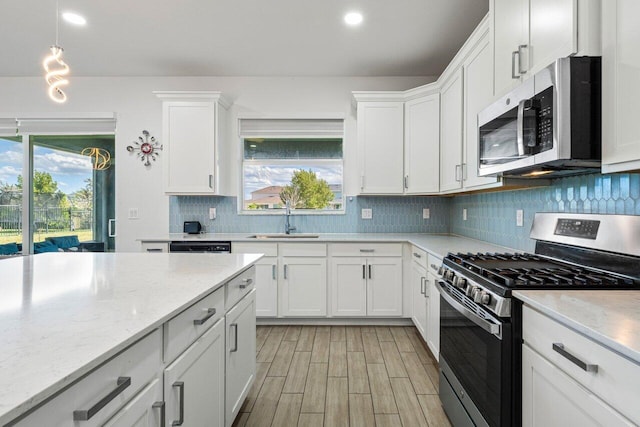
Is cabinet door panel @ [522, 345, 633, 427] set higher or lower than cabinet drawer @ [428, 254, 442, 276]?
lower

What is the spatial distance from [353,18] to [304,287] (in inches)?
94.9

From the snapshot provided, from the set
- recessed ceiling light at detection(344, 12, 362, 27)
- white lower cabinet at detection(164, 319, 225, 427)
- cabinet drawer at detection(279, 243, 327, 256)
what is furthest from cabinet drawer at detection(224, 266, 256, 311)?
recessed ceiling light at detection(344, 12, 362, 27)

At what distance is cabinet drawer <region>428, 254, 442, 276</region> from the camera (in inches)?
97.0

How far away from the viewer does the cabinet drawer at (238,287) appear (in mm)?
1668

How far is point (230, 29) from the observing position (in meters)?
3.06

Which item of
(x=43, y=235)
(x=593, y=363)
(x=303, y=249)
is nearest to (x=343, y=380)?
(x=303, y=249)

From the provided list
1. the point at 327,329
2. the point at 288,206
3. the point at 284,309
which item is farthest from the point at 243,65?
the point at 327,329

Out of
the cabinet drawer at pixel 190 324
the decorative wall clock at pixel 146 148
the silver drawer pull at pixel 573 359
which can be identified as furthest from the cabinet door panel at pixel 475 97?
the decorative wall clock at pixel 146 148

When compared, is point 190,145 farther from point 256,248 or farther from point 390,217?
point 390,217

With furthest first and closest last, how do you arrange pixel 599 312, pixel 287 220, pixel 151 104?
pixel 151 104, pixel 287 220, pixel 599 312

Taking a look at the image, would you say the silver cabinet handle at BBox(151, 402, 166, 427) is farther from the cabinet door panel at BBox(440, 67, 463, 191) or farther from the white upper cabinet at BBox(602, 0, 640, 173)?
the cabinet door panel at BBox(440, 67, 463, 191)

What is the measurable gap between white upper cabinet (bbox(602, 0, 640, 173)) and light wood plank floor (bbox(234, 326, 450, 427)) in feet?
5.16

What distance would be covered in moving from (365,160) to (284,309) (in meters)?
1.72

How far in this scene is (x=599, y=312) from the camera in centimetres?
103
